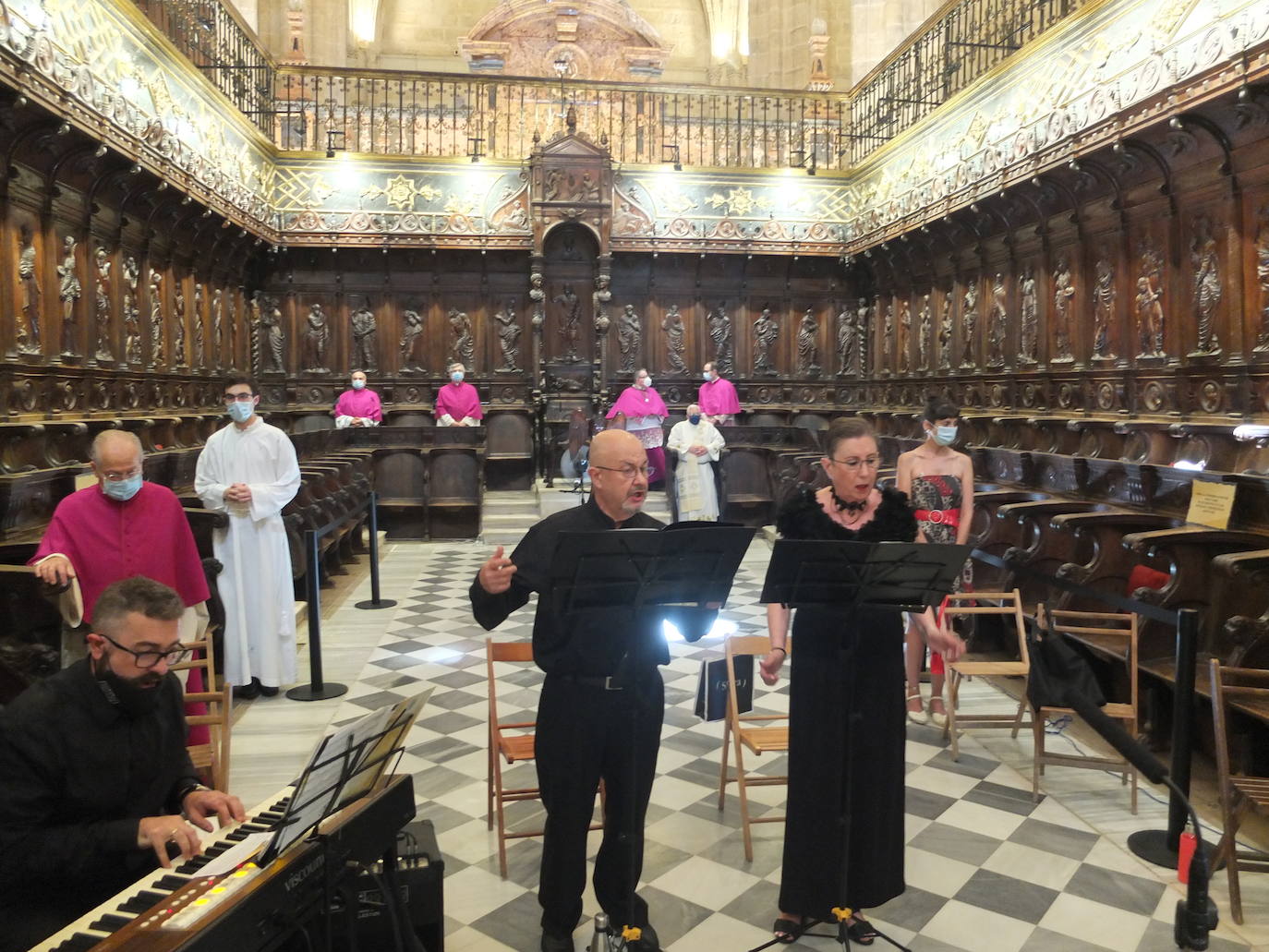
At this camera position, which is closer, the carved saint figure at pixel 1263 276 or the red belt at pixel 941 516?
the red belt at pixel 941 516

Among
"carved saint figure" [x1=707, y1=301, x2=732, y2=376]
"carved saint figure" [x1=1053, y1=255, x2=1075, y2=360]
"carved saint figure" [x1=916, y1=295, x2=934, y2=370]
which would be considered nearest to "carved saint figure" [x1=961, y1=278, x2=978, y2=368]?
"carved saint figure" [x1=916, y1=295, x2=934, y2=370]

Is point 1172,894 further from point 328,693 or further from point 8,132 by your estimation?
point 8,132

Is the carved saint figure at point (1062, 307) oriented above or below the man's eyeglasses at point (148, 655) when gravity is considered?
above

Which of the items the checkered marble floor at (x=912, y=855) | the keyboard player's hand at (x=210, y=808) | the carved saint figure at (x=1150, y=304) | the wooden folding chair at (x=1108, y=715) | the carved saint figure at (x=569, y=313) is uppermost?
the carved saint figure at (x=569, y=313)

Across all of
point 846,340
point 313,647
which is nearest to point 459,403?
point 846,340

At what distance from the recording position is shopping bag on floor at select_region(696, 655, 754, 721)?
151 inches

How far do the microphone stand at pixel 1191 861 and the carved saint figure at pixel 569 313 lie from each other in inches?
487

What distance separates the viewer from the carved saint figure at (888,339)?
13.6m

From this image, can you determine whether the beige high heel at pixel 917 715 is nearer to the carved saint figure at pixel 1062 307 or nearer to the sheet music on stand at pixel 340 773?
the sheet music on stand at pixel 340 773

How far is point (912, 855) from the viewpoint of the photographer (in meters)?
3.73

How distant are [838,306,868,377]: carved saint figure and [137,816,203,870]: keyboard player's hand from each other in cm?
1377

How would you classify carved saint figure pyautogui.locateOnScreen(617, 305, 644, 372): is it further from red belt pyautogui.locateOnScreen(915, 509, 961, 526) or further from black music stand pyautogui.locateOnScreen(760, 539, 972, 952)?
black music stand pyautogui.locateOnScreen(760, 539, 972, 952)

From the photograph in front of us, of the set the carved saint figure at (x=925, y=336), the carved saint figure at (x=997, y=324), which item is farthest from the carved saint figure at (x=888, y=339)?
the carved saint figure at (x=997, y=324)

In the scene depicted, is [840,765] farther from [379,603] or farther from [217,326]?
[217,326]
